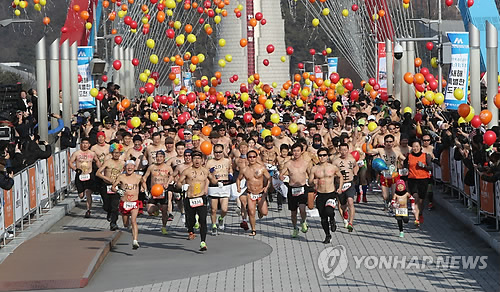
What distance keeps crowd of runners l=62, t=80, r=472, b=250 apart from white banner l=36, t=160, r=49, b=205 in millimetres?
668

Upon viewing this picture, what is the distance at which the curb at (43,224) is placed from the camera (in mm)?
17594

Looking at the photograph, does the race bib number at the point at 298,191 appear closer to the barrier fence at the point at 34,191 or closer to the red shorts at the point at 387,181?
the red shorts at the point at 387,181

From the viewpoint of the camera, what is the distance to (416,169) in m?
20.0

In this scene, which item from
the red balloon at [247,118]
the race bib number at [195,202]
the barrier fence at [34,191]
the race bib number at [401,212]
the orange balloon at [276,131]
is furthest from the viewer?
the red balloon at [247,118]

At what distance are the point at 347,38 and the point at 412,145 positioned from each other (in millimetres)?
30397

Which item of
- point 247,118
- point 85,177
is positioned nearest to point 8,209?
point 85,177

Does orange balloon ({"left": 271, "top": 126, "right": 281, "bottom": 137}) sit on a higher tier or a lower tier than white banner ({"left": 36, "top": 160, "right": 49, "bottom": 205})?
higher

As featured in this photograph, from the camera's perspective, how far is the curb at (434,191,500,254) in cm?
1673

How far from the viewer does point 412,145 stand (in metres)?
20.0

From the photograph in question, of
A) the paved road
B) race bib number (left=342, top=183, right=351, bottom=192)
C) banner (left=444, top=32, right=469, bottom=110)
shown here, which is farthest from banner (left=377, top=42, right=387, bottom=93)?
race bib number (left=342, top=183, right=351, bottom=192)

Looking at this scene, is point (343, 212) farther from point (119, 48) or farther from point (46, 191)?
point (119, 48)

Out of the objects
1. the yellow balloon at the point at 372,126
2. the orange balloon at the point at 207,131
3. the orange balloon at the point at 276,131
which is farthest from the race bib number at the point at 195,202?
the yellow balloon at the point at 372,126

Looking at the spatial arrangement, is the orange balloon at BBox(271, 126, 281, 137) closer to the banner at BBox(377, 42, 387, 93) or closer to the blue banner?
the blue banner

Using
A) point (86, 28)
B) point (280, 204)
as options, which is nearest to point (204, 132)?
point (280, 204)
